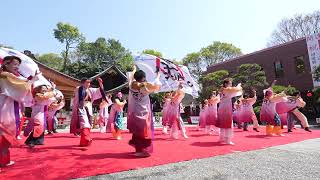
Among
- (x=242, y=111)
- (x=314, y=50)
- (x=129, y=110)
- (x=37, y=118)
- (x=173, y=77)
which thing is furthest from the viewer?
(x=314, y=50)

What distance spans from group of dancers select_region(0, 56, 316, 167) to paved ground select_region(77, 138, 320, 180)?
1.25m

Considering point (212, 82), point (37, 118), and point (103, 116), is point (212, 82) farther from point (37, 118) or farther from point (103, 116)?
point (37, 118)

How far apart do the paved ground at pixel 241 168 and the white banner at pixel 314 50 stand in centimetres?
2244

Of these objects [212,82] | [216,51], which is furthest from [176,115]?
[216,51]

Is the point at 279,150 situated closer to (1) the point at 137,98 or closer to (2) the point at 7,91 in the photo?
(1) the point at 137,98

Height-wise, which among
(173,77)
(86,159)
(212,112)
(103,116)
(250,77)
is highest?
(250,77)

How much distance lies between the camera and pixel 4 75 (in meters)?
5.90

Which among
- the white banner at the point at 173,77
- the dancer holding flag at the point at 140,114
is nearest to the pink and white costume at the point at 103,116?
the white banner at the point at 173,77

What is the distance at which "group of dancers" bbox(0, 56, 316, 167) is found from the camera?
593 centimetres

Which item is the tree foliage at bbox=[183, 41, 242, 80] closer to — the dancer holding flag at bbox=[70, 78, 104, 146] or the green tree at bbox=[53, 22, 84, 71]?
the green tree at bbox=[53, 22, 84, 71]

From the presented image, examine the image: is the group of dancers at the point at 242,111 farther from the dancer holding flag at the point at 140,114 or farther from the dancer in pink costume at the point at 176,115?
the dancer holding flag at the point at 140,114

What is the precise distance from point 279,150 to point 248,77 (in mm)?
21544

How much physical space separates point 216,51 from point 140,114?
39599mm

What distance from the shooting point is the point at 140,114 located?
701 cm
